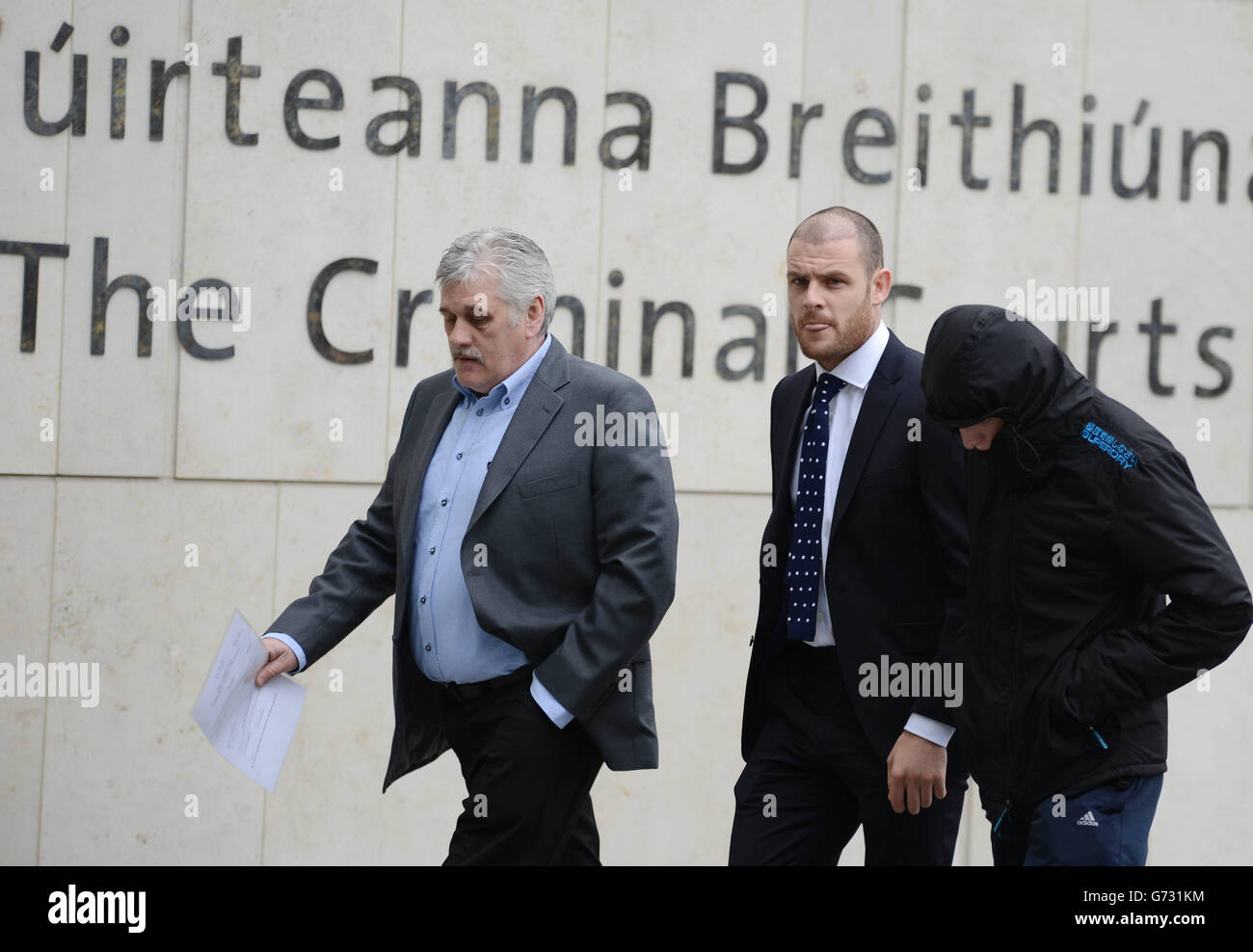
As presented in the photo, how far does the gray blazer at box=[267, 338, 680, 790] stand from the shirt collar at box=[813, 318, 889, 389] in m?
0.50

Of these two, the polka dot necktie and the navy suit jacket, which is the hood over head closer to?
the navy suit jacket

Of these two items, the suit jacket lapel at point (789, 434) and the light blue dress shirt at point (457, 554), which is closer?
the light blue dress shirt at point (457, 554)

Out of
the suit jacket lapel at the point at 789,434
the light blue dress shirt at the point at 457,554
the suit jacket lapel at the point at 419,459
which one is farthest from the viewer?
the suit jacket lapel at the point at 789,434

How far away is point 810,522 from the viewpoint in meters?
3.45

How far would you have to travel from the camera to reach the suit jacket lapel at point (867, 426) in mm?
3375

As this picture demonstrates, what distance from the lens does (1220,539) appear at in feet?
9.28

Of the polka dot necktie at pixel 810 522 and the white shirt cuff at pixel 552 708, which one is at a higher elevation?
the polka dot necktie at pixel 810 522

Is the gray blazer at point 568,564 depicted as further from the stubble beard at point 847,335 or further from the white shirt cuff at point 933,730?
the white shirt cuff at point 933,730

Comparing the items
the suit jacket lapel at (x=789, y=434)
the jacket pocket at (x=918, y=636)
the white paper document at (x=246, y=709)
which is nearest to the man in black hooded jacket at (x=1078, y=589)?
the jacket pocket at (x=918, y=636)

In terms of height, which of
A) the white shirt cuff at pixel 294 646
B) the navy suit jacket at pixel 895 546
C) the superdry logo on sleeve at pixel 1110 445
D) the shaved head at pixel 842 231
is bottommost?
the white shirt cuff at pixel 294 646

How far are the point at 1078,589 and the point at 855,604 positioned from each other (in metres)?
0.59

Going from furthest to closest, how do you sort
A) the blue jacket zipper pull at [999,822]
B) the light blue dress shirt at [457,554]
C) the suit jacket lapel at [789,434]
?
the suit jacket lapel at [789,434] → the light blue dress shirt at [457,554] → the blue jacket zipper pull at [999,822]
